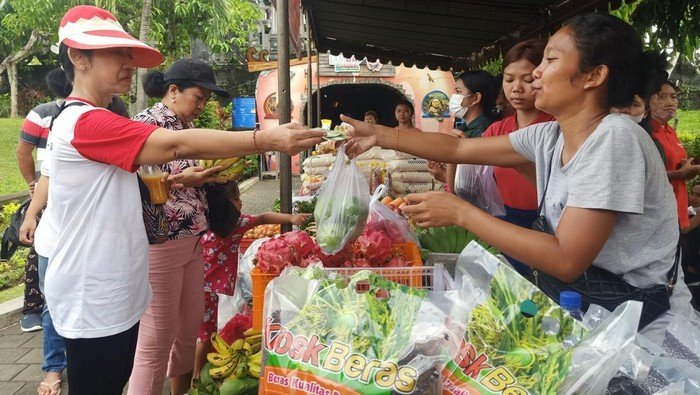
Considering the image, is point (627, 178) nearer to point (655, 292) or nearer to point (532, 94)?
point (655, 292)

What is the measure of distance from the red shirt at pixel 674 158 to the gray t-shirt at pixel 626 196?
2.56 m

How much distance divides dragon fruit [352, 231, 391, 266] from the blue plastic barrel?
15964 mm

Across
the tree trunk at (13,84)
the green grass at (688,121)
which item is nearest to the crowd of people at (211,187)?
the green grass at (688,121)

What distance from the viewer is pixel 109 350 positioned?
2.06 metres

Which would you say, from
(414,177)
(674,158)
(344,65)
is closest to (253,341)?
(674,158)

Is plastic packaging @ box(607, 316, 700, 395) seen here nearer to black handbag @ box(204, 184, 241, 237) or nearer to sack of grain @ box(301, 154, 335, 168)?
black handbag @ box(204, 184, 241, 237)

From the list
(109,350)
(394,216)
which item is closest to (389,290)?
(394,216)

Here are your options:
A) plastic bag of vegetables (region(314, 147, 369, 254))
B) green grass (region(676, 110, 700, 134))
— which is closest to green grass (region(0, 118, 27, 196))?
plastic bag of vegetables (region(314, 147, 369, 254))

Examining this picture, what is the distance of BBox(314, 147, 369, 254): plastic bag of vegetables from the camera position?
7.07 ft

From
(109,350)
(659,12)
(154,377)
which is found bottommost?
(154,377)

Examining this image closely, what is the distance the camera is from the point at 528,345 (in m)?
1.28

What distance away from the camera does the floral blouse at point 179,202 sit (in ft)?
9.62

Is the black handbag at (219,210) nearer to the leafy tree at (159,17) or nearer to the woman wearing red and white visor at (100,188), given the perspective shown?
the woman wearing red and white visor at (100,188)

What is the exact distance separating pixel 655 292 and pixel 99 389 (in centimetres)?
200
